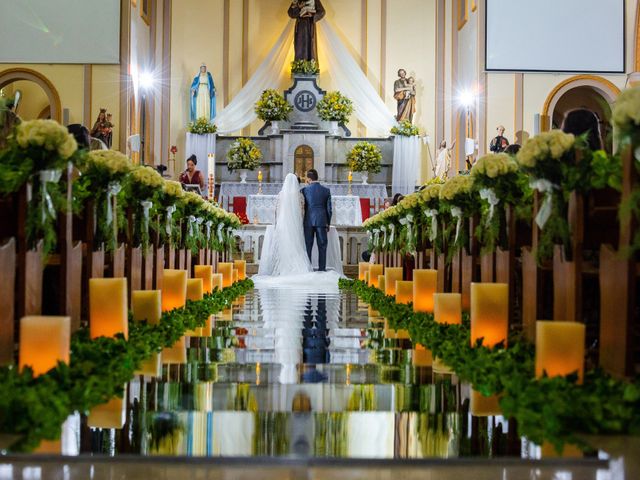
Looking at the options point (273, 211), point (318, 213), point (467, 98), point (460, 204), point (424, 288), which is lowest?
point (424, 288)

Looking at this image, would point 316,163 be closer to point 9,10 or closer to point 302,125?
point 302,125

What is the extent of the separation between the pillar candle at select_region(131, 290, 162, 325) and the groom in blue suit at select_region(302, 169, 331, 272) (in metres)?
8.97

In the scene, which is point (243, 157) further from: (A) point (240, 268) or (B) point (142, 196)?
(B) point (142, 196)

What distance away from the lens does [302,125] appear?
818 inches

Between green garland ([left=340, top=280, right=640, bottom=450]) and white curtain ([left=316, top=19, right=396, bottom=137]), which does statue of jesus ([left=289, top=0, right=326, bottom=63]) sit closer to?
white curtain ([left=316, top=19, right=396, bottom=137])

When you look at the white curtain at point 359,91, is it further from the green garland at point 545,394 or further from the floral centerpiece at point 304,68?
the green garland at point 545,394

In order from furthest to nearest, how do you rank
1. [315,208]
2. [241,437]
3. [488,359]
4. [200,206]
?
[315,208] → [200,206] → [488,359] → [241,437]

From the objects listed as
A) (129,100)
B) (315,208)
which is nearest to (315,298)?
(315,208)

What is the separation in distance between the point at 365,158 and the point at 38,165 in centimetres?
1660

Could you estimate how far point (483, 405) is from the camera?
3273 mm

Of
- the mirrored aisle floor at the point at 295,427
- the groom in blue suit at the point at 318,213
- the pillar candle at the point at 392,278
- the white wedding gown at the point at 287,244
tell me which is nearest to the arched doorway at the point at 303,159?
the white wedding gown at the point at 287,244

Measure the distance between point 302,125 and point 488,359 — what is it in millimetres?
17166

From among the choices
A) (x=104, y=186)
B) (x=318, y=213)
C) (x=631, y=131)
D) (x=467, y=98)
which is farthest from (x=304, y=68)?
(x=631, y=131)

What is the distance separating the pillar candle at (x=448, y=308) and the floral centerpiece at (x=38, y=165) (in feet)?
8.09
